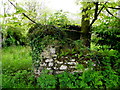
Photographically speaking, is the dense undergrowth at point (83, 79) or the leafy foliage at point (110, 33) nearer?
the dense undergrowth at point (83, 79)

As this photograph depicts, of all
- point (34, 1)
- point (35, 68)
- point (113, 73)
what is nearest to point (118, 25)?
point (113, 73)

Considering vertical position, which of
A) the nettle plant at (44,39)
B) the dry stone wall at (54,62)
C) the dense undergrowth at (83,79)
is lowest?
the dense undergrowth at (83,79)

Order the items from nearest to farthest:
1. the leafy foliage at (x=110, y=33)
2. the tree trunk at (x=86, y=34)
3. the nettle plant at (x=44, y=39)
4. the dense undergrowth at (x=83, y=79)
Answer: the dense undergrowth at (x=83, y=79) < the nettle plant at (x=44, y=39) < the leafy foliage at (x=110, y=33) < the tree trunk at (x=86, y=34)

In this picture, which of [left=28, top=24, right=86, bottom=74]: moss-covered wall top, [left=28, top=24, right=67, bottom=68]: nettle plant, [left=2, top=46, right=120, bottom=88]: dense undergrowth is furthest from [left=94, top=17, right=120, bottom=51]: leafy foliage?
[left=28, top=24, right=67, bottom=68]: nettle plant

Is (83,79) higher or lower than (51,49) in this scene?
lower

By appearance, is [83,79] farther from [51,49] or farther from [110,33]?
[110,33]

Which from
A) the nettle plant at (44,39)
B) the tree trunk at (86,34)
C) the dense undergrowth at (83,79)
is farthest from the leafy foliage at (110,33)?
the nettle plant at (44,39)

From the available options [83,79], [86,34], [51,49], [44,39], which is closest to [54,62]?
[51,49]

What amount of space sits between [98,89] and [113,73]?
0.62 m

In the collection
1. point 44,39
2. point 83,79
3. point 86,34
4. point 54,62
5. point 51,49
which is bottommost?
point 83,79

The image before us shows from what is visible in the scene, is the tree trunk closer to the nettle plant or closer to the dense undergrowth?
the dense undergrowth

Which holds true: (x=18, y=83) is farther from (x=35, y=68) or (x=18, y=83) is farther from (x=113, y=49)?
(x=113, y=49)

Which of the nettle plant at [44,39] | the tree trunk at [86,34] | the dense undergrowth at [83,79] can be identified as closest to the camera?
the dense undergrowth at [83,79]

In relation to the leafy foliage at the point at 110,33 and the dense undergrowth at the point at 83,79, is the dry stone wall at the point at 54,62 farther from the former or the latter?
the leafy foliage at the point at 110,33
